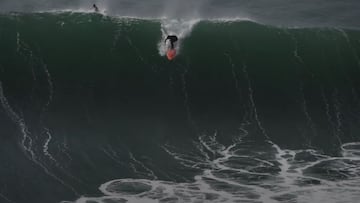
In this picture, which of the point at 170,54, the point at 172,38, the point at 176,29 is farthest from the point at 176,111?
the point at 176,29

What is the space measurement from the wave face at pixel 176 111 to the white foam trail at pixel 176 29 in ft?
0.20

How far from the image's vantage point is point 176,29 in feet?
75.8

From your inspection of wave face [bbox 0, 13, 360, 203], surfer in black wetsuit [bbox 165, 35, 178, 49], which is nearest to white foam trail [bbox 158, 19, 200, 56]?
wave face [bbox 0, 13, 360, 203]

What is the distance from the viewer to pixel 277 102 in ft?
71.2

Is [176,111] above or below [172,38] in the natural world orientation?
below

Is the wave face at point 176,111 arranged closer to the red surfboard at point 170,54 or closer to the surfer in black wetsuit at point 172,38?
the red surfboard at point 170,54

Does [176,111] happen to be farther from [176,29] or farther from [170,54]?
[176,29]

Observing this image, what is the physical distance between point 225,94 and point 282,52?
2642 mm

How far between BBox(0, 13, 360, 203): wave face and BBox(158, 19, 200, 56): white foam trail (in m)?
0.06

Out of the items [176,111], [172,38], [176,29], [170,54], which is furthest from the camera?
[176,29]

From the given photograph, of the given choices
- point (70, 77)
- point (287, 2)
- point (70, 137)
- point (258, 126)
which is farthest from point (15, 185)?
point (287, 2)

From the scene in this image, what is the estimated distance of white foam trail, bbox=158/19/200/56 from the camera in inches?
886

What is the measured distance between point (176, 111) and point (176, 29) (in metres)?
3.28

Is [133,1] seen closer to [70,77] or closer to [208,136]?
[70,77]
